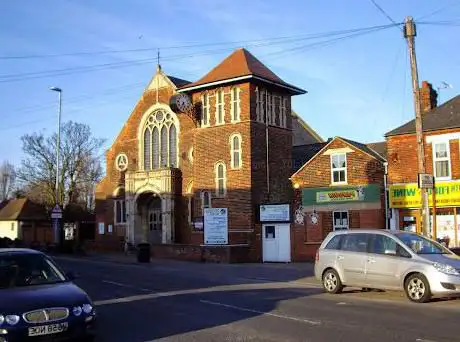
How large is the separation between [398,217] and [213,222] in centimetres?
1080

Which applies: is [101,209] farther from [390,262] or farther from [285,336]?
[285,336]

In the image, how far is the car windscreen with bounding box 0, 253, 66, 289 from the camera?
888cm

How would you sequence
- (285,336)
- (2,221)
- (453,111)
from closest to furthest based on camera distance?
(285,336) < (453,111) < (2,221)

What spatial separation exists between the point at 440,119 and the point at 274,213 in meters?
10.2

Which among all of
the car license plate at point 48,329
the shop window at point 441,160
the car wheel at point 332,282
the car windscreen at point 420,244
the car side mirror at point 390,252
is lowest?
the car wheel at point 332,282

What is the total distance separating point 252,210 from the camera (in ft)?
109

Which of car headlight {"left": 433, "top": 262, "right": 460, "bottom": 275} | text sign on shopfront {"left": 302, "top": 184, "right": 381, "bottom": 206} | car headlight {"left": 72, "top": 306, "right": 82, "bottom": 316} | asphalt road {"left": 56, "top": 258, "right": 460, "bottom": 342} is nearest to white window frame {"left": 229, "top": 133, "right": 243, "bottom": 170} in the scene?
text sign on shopfront {"left": 302, "top": 184, "right": 381, "bottom": 206}

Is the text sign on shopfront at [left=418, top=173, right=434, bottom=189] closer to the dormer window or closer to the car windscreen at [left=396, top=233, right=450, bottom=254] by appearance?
the car windscreen at [left=396, top=233, right=450, bottom=254]

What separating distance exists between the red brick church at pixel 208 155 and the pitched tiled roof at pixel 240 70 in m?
0.09

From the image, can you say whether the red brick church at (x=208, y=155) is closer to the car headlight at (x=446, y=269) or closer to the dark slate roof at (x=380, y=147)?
the dark slate roof at (x=380, y=147)

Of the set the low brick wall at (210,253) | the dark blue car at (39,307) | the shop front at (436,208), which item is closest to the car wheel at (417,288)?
the dark blue car at (39,307)

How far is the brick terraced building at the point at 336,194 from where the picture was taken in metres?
28.6

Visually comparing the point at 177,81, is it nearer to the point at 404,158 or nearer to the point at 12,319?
the point at 404,158

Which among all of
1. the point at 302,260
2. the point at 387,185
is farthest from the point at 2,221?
the point at 387,185
